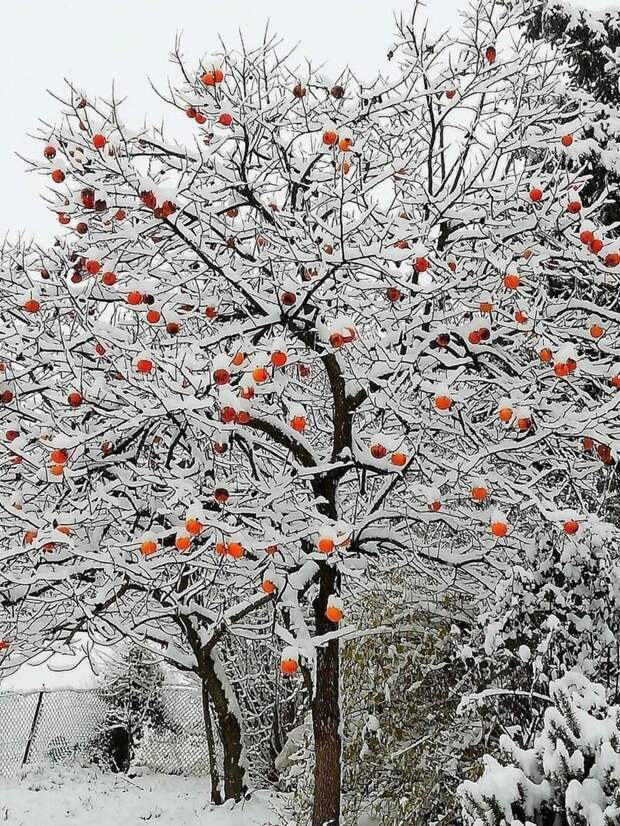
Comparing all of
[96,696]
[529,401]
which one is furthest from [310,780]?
[96,696]

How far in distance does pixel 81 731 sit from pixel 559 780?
31.8ft

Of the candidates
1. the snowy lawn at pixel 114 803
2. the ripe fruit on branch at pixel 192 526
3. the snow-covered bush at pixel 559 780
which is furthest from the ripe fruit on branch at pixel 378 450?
the snowy lawn at pixel 114 803

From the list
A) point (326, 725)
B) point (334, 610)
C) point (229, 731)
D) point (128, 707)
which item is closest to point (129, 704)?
point (128, 707)

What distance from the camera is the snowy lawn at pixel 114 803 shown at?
6.62 m

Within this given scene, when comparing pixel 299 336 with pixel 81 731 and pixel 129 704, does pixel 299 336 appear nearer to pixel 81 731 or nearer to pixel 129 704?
pixel 129 704

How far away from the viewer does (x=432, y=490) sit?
403cm

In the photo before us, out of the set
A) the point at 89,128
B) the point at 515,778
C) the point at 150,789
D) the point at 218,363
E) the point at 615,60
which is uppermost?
the point at 615,60

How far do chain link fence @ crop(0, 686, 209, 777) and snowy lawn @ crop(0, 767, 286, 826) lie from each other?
2.67 ft

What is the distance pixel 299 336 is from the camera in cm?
437

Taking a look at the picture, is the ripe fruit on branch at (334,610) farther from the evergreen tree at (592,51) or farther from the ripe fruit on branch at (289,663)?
the evergreen tree at (592,51)

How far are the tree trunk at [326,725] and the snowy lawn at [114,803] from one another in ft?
5.44

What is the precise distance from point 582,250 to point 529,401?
86 centimetres

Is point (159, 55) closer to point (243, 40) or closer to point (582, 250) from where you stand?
point (243, 40)

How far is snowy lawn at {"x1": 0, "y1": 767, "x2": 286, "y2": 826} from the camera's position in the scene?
6625 mm
